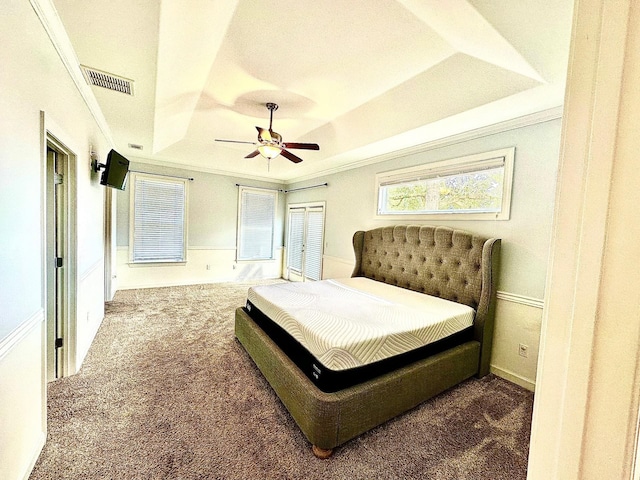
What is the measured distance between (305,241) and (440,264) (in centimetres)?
334

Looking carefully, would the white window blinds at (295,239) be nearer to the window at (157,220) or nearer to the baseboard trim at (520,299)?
the window at (157,220)

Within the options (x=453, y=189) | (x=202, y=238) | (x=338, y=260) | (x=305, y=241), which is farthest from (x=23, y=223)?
(x=305, y=241)

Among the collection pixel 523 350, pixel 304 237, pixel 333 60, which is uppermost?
pixel 333 60

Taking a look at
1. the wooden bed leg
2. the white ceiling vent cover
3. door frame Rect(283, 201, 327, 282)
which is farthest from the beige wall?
door frame Rect(283, 201, 327, 282)

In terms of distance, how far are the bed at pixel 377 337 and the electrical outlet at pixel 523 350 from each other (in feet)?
0.80

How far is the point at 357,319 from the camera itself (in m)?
2.21

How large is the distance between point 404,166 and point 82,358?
4140 mm

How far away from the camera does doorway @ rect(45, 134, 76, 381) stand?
7.25 ft

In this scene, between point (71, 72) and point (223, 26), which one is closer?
point (223, 26)

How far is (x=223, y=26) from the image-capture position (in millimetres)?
1859

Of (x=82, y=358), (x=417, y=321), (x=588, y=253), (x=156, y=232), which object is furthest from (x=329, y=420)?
(x=156, y=232)

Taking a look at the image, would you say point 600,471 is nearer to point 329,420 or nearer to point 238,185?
point 329,420

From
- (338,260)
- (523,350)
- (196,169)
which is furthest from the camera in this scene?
(196,169)

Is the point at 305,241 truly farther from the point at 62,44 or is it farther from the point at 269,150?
the point at 62,44
